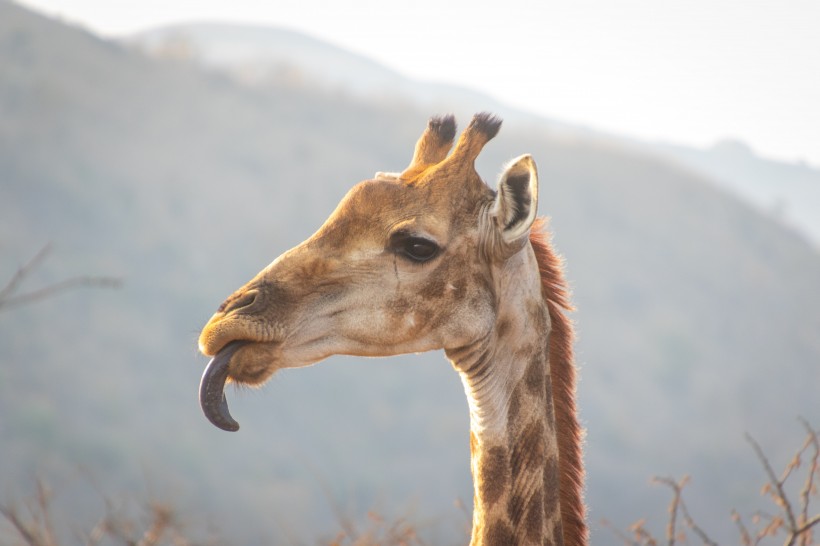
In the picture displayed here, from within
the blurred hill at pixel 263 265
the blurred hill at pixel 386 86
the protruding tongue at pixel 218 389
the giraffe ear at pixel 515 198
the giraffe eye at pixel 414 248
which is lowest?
the protruding tongue at pixel 218 389

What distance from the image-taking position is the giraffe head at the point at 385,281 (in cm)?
459

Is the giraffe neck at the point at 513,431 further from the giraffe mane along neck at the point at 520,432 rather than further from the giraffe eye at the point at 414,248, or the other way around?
the giraffe eye at the point at 414,248

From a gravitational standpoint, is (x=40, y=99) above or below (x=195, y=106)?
below

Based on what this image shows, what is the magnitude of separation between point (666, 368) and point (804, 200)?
42135 mm

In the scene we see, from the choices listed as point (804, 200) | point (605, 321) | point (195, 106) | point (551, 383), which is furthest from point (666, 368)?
point (551, 383)

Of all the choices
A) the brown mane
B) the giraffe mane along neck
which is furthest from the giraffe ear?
the brown mane

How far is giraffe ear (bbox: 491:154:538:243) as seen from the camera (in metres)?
4.62

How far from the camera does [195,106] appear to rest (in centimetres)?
11212

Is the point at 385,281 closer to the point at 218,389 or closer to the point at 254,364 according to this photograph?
the point at 254,364

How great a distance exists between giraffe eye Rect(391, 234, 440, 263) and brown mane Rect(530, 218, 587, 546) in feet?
2.13

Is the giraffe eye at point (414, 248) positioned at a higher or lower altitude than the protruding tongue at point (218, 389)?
higher

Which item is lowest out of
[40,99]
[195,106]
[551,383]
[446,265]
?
[551,383]

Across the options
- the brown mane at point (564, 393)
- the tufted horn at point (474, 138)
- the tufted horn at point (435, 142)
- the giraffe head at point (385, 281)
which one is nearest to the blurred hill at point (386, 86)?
the tufted horn at point (435, 142)

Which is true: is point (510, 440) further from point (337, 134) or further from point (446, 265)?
point (337, 134)
